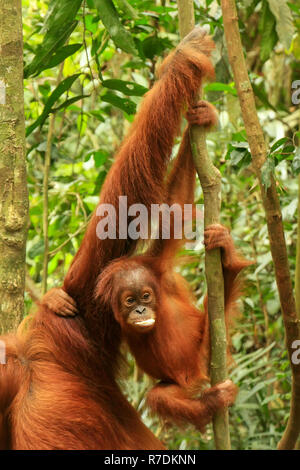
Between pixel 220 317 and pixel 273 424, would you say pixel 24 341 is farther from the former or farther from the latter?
pixel 273 424

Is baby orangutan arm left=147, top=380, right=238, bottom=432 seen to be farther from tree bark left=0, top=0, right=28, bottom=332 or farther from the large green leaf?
the large green leaf

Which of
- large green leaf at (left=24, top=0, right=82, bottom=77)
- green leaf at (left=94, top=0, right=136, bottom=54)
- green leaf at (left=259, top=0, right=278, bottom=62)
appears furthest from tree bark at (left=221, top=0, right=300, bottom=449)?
green leaf at (left=259, top=0, right=278, bottom=62)

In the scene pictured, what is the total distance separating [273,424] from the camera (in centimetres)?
458

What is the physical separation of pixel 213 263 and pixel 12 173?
3.04ft

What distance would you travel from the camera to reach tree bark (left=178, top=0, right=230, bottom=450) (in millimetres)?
2469

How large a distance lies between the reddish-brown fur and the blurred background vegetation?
23cm

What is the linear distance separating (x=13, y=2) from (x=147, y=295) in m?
1.37

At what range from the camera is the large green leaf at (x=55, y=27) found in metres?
2.73

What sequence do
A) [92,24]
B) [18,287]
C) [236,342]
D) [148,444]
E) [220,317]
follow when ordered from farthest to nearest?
[236,342] → [92,24] → [148,444] → [18,287] → [220,317]

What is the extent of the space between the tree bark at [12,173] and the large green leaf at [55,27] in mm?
124

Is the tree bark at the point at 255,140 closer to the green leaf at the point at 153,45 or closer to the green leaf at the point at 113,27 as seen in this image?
the green leaf at the point at 113,27

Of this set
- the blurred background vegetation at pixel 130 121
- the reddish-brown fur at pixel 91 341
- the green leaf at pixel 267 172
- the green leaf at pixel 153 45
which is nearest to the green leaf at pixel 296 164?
the blurred background vegetation at pixel 130 121

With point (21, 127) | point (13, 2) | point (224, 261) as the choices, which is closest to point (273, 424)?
point (224, 261)

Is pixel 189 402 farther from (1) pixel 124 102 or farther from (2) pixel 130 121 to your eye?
(2) pixel 130 121
